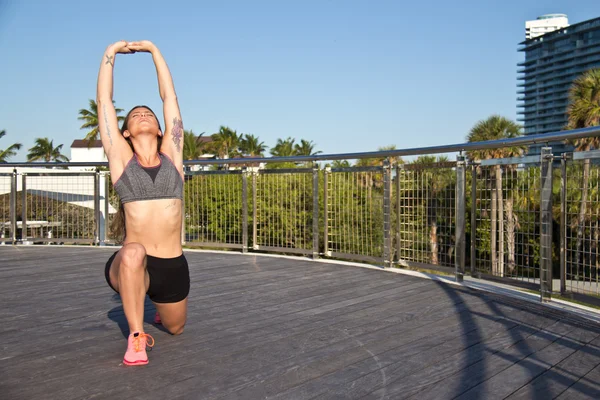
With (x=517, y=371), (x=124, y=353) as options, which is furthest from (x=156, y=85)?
(x=517, y=371)

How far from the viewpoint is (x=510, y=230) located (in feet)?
15.9

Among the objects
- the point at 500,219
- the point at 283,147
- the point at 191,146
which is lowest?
the point at 500,219

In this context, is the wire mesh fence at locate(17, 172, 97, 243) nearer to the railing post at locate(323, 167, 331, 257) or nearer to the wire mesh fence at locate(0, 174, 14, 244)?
the wire mesh fence at locate(0, 174, 14, 244)

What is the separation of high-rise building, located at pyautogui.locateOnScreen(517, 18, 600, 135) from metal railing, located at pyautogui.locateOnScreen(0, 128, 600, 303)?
13603 centimetres

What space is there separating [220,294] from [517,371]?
2687 mm

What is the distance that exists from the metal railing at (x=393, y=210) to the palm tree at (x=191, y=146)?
179 ft

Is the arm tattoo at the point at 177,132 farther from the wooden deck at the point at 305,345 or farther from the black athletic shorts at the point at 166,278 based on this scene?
the wooden deck at the point at 305,345

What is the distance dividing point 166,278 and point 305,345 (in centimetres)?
87

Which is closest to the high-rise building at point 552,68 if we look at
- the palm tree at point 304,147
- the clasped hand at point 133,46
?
the palm tree at point 304,147

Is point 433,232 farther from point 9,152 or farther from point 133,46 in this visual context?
point 9,152

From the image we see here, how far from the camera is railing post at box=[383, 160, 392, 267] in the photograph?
6.23 metres

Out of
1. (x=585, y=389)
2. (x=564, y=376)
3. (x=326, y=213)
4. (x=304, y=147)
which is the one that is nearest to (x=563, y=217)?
(x=564, y=376)

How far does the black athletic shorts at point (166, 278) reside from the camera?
322 cm

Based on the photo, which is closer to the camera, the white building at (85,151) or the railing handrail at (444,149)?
the railing handrail at (444,149)
